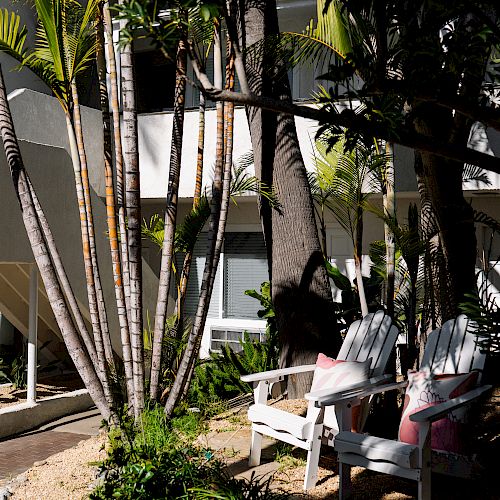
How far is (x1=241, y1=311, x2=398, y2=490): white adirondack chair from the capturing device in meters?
5.40

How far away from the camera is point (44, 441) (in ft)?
27.9

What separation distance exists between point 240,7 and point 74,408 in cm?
552

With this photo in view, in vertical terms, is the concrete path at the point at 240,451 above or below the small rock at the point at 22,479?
above

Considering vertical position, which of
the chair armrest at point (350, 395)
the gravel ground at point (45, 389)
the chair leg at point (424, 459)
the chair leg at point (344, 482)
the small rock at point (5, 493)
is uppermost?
→ the chair armrest at point (350, 395)

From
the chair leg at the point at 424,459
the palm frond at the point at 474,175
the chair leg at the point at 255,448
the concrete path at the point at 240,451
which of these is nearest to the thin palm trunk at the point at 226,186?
the concrete path at the point at 240,451

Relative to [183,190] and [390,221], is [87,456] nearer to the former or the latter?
[390,221]

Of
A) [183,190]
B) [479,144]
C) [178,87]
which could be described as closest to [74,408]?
[183,190]

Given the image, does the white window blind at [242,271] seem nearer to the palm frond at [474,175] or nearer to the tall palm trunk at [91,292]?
the palm frond at [474,175]

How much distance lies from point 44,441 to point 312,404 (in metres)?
4.18

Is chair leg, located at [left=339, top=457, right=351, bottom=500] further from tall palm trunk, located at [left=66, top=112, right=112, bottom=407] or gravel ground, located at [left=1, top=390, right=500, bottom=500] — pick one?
tall palm trunk, located at [left=66, top=112, right=112, bottom=407]

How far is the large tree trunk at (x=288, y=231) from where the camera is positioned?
7.77 meters

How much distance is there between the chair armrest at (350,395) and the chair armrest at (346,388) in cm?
1

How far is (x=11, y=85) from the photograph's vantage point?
39.7 ft

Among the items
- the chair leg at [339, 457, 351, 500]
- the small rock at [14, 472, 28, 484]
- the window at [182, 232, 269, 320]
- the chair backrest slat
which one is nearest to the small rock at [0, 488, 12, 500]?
the small rock at [14, 472, 28, 484]
